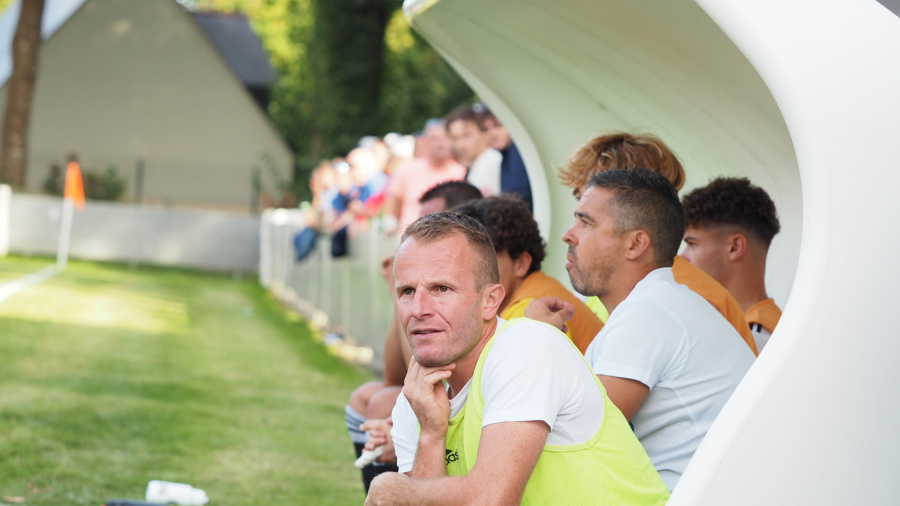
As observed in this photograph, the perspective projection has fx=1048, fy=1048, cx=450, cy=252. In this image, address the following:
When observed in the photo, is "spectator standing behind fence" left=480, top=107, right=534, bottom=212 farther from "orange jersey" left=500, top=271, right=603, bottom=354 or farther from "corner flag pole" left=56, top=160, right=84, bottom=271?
"corner flag pole" left=56, top=160, right=84, bottom=271

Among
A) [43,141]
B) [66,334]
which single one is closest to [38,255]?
[43,141]

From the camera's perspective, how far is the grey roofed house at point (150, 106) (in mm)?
33875

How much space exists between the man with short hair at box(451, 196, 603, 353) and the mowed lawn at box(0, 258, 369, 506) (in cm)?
219

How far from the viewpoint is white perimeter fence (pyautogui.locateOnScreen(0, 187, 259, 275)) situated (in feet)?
82.7

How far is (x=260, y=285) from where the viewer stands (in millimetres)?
24078

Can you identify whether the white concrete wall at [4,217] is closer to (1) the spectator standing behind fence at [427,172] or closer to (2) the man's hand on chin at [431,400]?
(1) the spectator standing behind fence at [427,172]

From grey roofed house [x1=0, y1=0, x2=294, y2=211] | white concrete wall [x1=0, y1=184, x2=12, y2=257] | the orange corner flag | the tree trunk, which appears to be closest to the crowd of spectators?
the orange corner flag

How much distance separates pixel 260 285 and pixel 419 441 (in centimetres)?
2184

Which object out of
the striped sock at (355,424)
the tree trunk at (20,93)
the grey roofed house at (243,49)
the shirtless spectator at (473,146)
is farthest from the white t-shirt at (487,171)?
the grey roofed house at (243,49)

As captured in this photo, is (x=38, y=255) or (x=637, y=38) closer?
(x=637, y=38)

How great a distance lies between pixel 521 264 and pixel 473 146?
13.3 ft

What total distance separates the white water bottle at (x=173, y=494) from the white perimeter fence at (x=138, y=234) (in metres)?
21.6

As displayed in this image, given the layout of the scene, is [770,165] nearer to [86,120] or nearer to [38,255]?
[38,255]

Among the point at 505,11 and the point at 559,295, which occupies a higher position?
the point at 505,11
